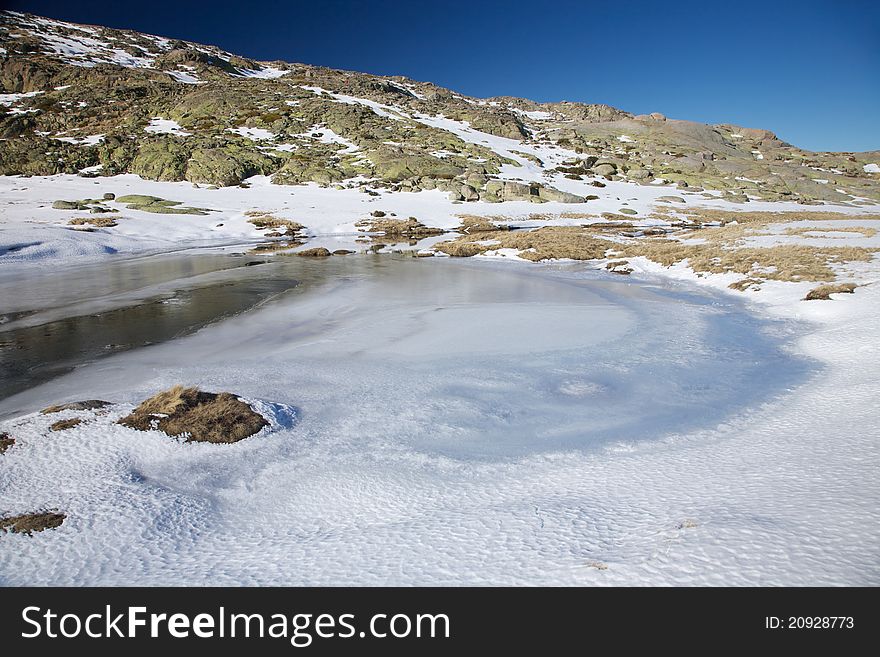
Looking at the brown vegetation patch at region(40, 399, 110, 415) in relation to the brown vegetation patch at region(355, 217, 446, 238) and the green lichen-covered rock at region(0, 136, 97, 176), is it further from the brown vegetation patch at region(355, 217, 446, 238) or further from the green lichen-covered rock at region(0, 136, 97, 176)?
the green lichen-covered rock at region(0, 136, 97, 176)

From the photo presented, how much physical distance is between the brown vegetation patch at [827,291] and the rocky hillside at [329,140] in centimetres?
4458

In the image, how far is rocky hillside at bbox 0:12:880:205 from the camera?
201ft

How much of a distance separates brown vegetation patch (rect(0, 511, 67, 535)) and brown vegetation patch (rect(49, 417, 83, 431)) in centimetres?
182

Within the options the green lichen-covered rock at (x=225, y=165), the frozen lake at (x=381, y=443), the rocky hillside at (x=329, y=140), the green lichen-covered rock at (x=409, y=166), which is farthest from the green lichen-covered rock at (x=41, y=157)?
the frozen lake at (x=381, y=443)

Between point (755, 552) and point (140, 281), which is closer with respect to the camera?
point (755, 552)

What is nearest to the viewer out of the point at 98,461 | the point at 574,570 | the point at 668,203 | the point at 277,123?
the point at 574,570

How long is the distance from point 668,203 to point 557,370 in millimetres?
58935

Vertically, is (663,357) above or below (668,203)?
below

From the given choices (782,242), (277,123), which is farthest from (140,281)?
(277,123)

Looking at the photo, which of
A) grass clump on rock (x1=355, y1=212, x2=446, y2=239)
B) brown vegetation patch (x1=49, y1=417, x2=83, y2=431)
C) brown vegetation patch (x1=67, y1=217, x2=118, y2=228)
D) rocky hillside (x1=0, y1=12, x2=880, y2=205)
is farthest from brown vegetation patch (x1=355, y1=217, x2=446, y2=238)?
brown vegetation patch (x1=49, y1=417, x2=83, y2=431)

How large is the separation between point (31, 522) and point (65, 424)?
2.08 meters

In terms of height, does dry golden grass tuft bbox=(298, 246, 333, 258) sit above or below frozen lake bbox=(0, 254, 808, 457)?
above
